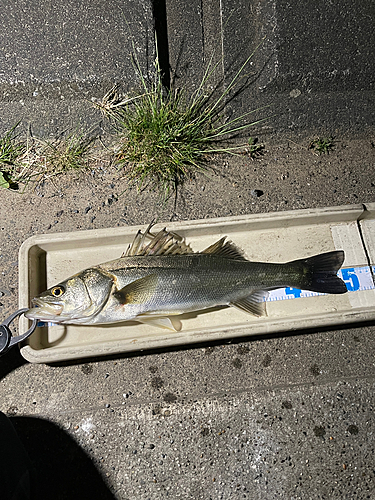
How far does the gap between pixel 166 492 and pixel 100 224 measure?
2.29m

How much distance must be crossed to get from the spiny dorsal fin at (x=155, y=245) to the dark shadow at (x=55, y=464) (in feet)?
5.12

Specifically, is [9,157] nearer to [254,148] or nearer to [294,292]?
[254,148]

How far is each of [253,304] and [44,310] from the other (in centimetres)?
154

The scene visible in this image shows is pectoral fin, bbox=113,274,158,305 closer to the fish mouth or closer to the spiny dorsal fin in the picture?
the spiny dorsal fin

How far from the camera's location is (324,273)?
2834mm

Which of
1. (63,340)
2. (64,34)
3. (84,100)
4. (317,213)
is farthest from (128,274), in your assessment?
(64,34)

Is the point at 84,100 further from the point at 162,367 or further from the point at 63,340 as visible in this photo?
the point at 162,367

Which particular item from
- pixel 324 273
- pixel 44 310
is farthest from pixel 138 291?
pixel 324 273

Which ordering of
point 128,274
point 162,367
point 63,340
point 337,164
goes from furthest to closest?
1. point 337,164
2. point 162,367
3. point 63,340
4. point 128,274

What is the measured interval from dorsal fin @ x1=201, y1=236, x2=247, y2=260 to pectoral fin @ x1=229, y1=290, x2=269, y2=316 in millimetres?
314

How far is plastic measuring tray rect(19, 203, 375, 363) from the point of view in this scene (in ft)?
8.77

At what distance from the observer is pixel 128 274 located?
2.62 metres

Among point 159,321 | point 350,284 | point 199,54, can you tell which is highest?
point 199,54

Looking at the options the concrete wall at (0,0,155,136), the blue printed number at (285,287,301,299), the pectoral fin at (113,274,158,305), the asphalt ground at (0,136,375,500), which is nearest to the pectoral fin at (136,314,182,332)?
the pectoral fin at (113,274,158,305)
